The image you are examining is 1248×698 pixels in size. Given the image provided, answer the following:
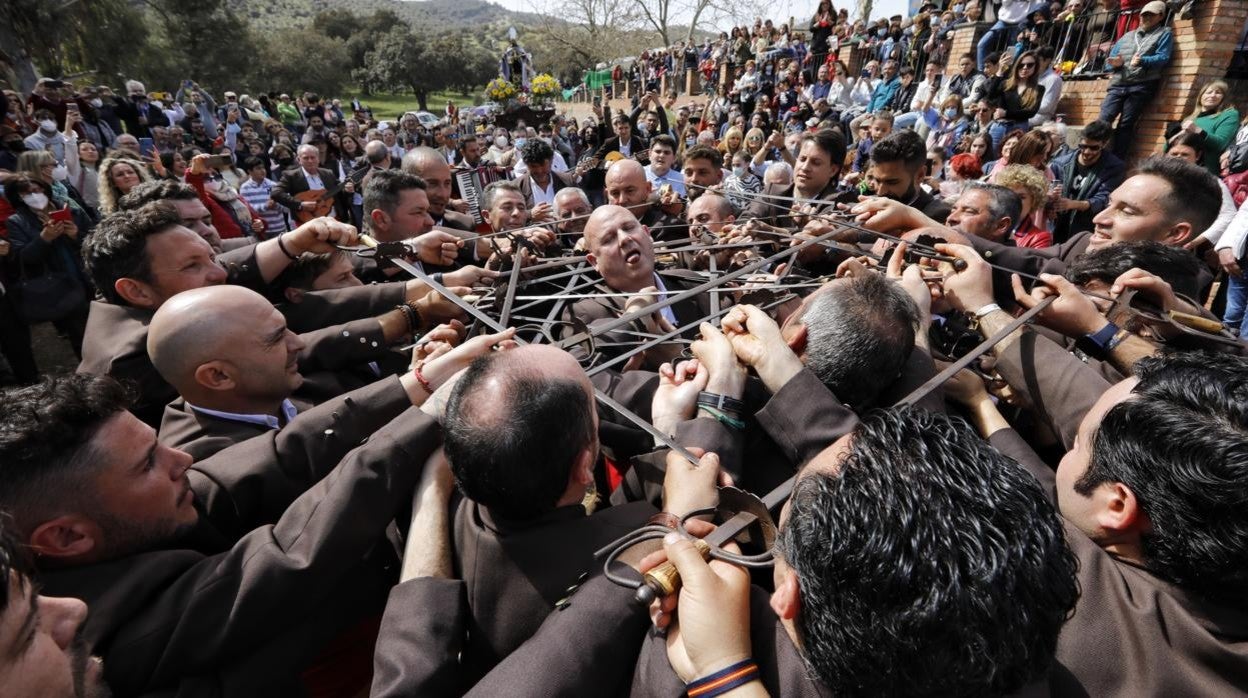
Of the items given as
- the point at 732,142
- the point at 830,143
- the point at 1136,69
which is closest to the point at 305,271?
the point at 830,143

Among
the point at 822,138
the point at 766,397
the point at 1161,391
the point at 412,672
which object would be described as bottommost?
the point at 412,672

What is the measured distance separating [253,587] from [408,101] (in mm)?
65265

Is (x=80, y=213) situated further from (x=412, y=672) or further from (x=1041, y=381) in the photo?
(x=1041, y=381)

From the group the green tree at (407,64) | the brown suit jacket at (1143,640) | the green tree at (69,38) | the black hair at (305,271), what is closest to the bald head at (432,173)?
the black hair at (305,271)

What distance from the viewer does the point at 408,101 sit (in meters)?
57.8

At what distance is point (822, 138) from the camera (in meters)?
4.97

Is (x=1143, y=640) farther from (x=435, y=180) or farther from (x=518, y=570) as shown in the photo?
(x=435, y=180)

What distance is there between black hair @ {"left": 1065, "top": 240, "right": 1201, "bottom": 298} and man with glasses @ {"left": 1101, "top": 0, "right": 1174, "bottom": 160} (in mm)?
8806

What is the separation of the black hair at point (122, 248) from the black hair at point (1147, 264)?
14.5 ft

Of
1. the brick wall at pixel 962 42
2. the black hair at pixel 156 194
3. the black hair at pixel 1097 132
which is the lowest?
the black hair at pixel 156 194

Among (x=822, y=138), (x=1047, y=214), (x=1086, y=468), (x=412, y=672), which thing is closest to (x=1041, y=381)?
(x=1086, y=468)

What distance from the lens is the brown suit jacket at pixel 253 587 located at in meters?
1.39

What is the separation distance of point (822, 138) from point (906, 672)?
4.77m

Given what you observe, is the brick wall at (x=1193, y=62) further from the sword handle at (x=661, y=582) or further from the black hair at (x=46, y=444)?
the black hair at (x=46, y=444)
